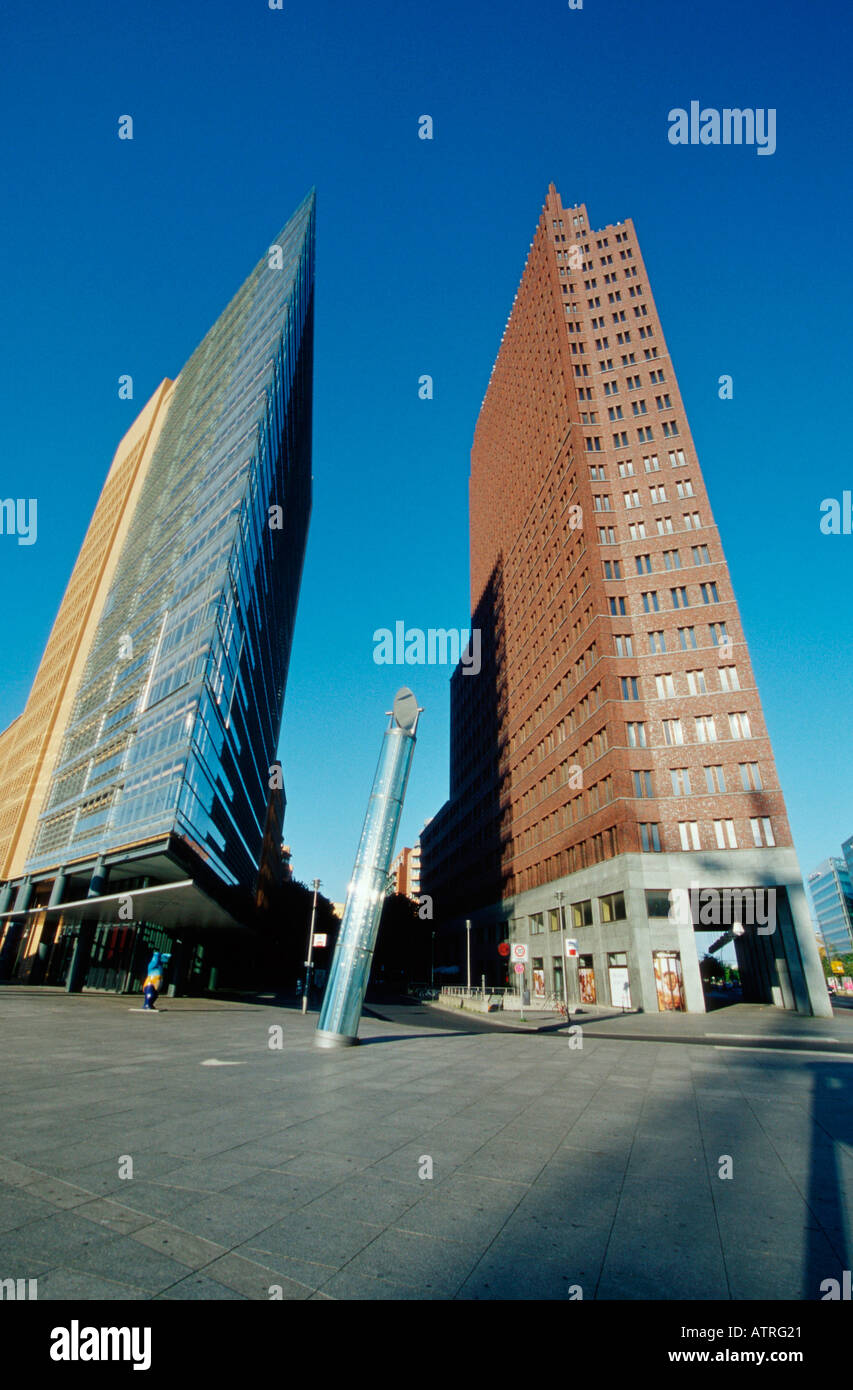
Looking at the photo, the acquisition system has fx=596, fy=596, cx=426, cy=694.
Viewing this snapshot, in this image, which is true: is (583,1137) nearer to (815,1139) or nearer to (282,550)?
(815,1139)

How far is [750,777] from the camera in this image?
37.9 meters

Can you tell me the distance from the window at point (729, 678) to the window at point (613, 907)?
1551cm

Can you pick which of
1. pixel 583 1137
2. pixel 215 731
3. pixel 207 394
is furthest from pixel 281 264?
pixel 583 1137

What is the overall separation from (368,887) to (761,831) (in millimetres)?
30618

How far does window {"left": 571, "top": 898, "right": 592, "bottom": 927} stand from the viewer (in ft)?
138

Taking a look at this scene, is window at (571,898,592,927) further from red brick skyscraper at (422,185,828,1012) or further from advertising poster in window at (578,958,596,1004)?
advertising poster in window at (578,958,596,1004)

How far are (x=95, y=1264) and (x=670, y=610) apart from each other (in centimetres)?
4509

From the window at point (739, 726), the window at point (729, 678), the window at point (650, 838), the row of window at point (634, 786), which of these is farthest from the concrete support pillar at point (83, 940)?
the window at point (729, 678)

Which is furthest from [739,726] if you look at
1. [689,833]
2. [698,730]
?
[689,833]

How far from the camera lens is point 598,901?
4062 centimetres

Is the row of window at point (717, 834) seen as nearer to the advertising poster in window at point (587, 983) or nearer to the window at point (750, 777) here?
the window at point (750, 777)

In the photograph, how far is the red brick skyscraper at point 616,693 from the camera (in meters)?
36.5

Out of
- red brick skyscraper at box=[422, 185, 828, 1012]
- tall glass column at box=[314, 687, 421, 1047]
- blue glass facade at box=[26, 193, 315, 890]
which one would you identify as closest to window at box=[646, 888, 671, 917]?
red brick skyscraper at box=[422, 185, 828, 1012]

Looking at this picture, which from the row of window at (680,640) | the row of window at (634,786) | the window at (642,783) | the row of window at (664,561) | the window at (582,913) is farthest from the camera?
the row of window at (664,561)
